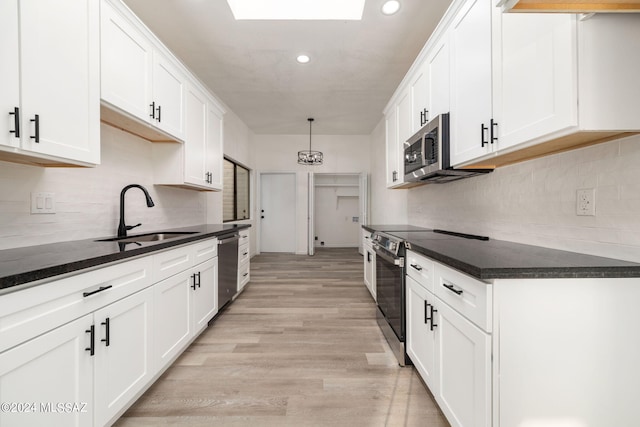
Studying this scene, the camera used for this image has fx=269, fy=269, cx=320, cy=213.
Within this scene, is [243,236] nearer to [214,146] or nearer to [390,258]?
[214,146]

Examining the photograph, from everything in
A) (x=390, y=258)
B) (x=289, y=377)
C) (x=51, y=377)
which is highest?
(x=390, y=258)

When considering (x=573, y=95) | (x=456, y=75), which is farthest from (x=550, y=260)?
(x=456, y=75)

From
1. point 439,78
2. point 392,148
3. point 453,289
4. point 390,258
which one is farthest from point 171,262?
point 392,148

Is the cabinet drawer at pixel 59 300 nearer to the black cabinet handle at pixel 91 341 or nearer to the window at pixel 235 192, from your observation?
the black cabinet handle at pixel 91 341

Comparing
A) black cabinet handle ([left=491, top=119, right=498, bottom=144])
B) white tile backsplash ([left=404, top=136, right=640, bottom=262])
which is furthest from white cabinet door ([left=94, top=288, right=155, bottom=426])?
white tile backsplash ([left=404, top=136, right=640, bottom=262])

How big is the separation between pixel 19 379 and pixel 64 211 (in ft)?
3.88

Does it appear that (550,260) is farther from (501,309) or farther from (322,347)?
(322,347)

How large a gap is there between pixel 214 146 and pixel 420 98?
7.62 ft

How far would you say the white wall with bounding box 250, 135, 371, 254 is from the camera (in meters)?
6.30

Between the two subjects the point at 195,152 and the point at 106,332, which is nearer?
the point at 106,332

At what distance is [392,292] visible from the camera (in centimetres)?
209

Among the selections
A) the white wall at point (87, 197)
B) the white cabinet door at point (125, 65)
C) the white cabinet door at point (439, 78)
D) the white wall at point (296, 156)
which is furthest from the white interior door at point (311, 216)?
the white cabinet door at point (125, 65)

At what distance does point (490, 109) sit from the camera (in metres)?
1.41

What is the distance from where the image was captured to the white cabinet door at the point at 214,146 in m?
3.08
